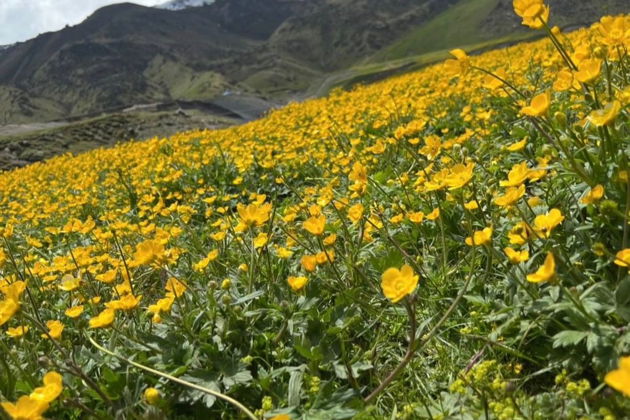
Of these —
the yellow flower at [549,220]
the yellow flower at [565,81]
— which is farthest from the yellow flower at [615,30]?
the yellow flower at [549,220]

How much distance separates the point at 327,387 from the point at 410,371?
0.33 meters

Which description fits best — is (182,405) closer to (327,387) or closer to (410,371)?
(327,387)

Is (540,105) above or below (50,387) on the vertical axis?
above

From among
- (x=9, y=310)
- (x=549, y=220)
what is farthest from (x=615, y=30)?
(x=9, y=310)

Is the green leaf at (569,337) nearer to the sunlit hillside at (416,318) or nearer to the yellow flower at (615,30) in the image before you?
the sunlit hillside at (416,318)

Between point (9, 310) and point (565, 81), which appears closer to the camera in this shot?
point (9, 310)

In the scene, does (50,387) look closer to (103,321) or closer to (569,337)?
(103,321)

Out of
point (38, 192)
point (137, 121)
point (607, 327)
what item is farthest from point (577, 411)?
point (137, 121)

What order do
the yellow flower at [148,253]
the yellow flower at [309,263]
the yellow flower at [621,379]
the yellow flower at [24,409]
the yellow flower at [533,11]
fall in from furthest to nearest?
the yellow flower at [148,253] → the yellow flower at [309,263] → the yellow flower at [533,11] → the yellow flower at [24,409] → the yellow flower at [621,379]

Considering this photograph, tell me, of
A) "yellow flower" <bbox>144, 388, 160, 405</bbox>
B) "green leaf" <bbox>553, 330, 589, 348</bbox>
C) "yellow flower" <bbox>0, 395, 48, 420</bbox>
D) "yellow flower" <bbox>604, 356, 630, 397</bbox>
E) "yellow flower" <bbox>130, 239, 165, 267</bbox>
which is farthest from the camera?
"yellow flower" <bbox>130, 239, 165, 267</bbox>

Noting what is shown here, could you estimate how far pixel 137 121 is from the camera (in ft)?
83.5

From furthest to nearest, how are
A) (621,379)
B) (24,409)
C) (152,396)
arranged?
(152,396) < (24,409) < (621,379)

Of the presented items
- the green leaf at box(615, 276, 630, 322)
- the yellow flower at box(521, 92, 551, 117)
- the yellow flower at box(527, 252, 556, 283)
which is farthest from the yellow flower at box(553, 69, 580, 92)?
the yellow flower at box(527, 252, 556, 283)

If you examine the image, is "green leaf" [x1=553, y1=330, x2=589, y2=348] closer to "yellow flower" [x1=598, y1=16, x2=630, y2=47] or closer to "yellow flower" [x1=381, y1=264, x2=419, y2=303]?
"yellow flower" [x1=381, y1=264, x2=419, y2=303]
